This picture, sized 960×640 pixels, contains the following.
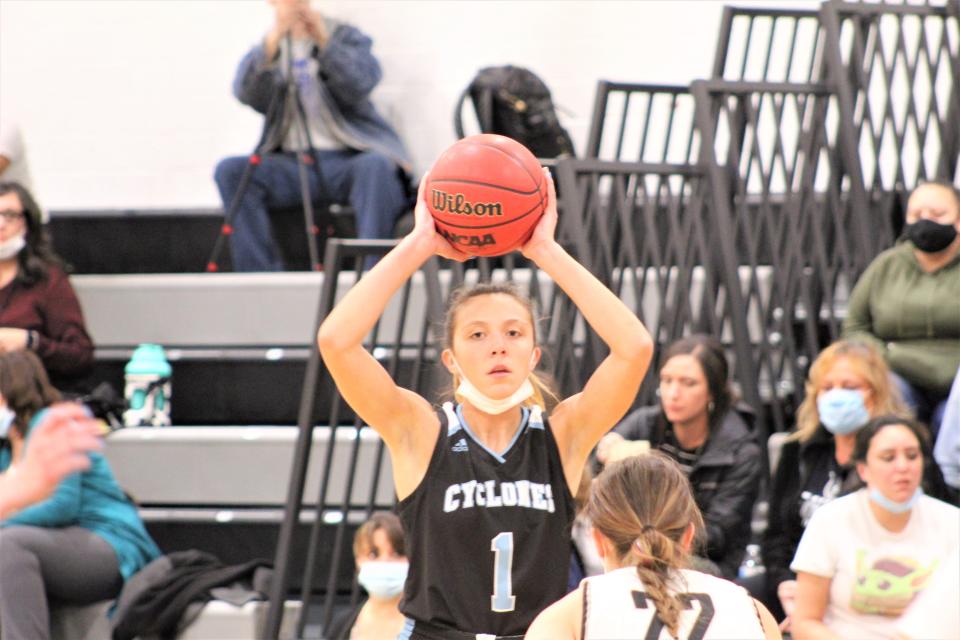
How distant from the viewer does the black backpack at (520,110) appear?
6410 mm

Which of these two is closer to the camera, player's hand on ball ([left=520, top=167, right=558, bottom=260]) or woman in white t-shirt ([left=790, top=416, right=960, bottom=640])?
player's hand on ball ([left=520, top=167, right=558, bottom=260])

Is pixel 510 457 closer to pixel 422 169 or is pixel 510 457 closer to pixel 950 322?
pixel 950 322

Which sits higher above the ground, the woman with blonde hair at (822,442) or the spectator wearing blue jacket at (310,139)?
the spectator wearing blue jacket at (310,139)

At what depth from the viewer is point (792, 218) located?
217 inches

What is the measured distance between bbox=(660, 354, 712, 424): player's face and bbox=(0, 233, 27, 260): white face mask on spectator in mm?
2711

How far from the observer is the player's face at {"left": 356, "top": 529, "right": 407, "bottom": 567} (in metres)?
4.63

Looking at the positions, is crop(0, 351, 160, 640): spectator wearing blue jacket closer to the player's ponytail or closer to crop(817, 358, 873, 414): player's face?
crop(817, 358, 873, 414): player's face

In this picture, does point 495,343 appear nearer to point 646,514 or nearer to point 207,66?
point 646,514

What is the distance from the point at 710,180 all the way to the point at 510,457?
2.79m

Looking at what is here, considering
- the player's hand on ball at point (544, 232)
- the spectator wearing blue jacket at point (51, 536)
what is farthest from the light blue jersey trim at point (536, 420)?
the spectator wearing blue jacket at point (51, 536)

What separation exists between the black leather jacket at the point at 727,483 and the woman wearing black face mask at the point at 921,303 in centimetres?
61

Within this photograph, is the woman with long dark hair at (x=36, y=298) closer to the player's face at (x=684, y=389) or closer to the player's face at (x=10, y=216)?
the player's face at (x=10, y=216)

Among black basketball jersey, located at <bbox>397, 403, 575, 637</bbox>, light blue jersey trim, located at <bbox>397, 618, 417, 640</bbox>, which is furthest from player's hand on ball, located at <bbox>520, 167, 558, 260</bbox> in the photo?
light blue jersey trim, located at <bbox>397, 618, 417, 640</bbox>

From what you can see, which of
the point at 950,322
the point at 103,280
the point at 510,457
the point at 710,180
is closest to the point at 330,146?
the point at 103,280
